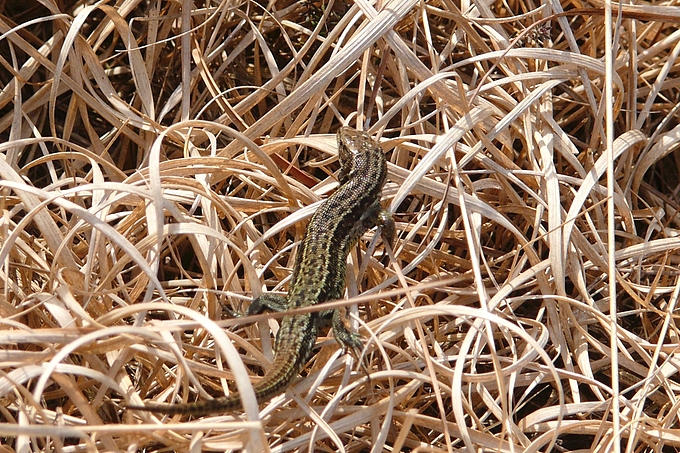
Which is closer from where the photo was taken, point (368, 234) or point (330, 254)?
point (330, 254)

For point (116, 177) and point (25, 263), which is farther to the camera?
point (116, 177)

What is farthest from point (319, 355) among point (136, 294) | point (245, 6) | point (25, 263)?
point (245, 6)

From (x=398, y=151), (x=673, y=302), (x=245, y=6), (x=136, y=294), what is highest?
(x=245, y=6)

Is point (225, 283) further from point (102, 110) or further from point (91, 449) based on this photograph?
point (102, 110)
